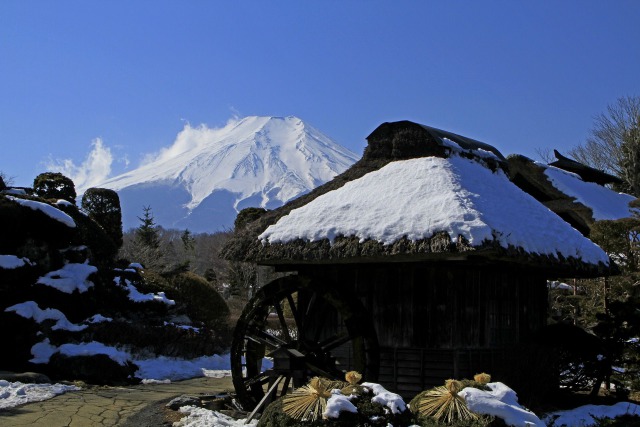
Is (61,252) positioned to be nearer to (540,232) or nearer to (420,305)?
(420,305)

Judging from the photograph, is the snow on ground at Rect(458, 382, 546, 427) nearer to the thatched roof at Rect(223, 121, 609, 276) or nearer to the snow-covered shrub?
the thatched roof at Rect(223, 121, 609, 276)

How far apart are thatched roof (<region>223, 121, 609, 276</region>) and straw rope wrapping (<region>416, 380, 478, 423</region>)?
2.91 metres

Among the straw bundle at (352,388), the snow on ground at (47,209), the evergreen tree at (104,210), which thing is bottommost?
the straw bundle at (352,388)

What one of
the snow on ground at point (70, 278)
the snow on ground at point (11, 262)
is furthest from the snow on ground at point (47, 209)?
the snow on ground at point (11, 262)

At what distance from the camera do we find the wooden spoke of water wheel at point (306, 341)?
990 cm

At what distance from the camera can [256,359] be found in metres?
11.7

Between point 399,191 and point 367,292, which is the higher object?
point 399,191

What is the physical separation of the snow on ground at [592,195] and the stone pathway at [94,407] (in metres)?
14.6

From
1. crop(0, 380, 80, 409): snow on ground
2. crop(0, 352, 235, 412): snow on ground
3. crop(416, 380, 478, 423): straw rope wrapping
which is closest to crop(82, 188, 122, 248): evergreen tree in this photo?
crop(0, 352, 235, 412): snow on ground

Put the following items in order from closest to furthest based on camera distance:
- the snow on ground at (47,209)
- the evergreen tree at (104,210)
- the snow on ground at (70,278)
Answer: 1. the snow on ground at (70,278)
2. the snow on ground at (47,209)
3. the evergreen tree at (104,210)

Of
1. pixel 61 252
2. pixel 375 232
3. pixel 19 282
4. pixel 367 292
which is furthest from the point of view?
pixel 61 252

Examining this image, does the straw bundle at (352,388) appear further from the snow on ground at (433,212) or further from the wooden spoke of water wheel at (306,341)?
the wooden spoke of water wheel at (306,341)

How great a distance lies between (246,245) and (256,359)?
2122mm

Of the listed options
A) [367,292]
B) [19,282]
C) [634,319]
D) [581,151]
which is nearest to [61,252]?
[19,282]
